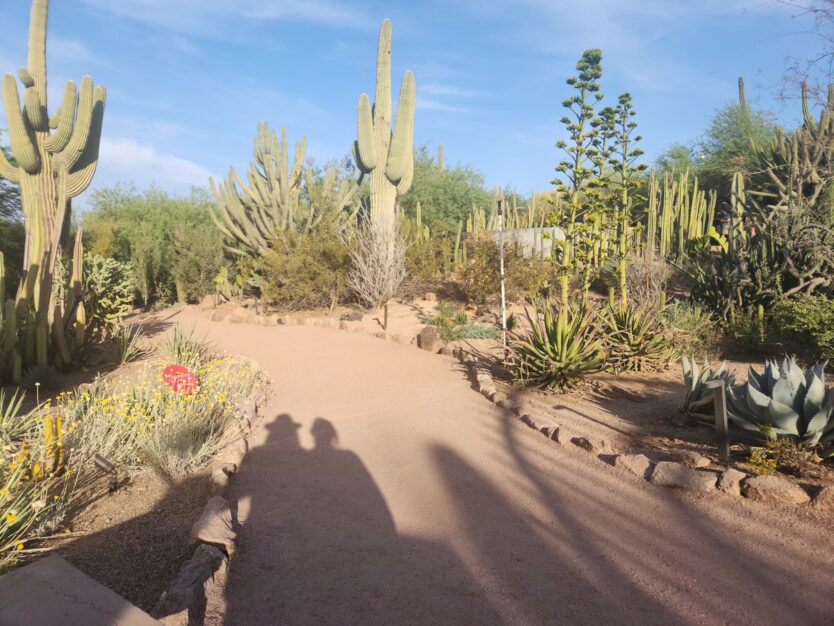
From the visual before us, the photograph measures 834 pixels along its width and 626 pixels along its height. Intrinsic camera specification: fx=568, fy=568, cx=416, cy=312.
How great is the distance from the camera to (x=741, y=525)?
11.7ft

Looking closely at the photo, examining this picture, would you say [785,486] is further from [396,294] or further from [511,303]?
[396,294]

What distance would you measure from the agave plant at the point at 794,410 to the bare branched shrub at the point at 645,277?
5903 mm

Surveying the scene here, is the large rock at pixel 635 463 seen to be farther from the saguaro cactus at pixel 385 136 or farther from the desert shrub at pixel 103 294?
the saguaro cactus at pixel 385 136

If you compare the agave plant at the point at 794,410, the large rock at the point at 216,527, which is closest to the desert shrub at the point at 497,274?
the agave plant at the point at 794,410

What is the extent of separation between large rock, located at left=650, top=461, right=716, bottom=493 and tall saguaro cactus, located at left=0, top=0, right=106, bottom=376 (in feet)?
25.3

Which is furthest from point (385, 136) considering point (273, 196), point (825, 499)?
point (825, 499)

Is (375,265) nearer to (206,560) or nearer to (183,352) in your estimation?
(183,352)

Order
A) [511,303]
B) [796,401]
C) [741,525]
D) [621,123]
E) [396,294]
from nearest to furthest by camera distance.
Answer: [741,525], [796,401], [621,123], [511,303], [396,294]

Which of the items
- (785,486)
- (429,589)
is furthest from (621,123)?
(429,589)

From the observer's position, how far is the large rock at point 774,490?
3.68 meters

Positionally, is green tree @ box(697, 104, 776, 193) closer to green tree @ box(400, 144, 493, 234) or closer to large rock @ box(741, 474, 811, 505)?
green tree @ box(400, 144, 493, 234)

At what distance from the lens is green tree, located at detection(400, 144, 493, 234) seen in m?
25.7

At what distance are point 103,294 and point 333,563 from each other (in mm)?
7997

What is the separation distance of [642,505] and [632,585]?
100 centimetres
